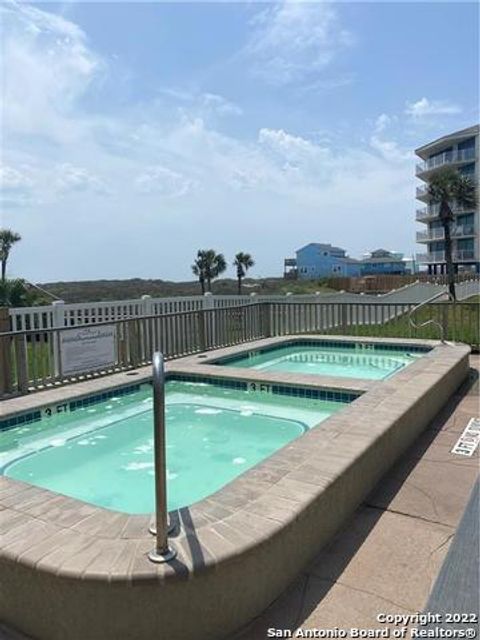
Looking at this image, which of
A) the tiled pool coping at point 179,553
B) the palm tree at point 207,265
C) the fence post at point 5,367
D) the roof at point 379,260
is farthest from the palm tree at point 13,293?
the roof at point 379,260

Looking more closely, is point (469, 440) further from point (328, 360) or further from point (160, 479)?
point (328, 360)

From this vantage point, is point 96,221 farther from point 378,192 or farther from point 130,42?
point 378,192

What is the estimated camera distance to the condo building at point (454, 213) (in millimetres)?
42375

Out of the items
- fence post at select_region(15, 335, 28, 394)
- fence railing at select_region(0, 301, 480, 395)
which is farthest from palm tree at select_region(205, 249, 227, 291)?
fence post at select_region(15, 335, 28, 394)

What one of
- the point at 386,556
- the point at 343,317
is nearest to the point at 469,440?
the point at 386,556

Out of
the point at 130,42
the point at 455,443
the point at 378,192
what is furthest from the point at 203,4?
the point at 378,192

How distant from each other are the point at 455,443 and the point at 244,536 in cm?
272

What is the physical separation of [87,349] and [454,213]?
140 ft

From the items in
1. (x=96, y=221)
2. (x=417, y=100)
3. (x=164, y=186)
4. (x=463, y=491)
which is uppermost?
(x=417, y=100)

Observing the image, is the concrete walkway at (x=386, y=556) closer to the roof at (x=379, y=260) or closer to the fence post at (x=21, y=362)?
the fence post at (x=21, y=362)

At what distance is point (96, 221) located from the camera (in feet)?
43.4

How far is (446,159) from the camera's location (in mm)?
44188

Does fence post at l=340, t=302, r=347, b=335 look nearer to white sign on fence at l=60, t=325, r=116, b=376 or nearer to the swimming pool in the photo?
the swimming pool

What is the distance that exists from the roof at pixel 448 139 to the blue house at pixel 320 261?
19689mm
